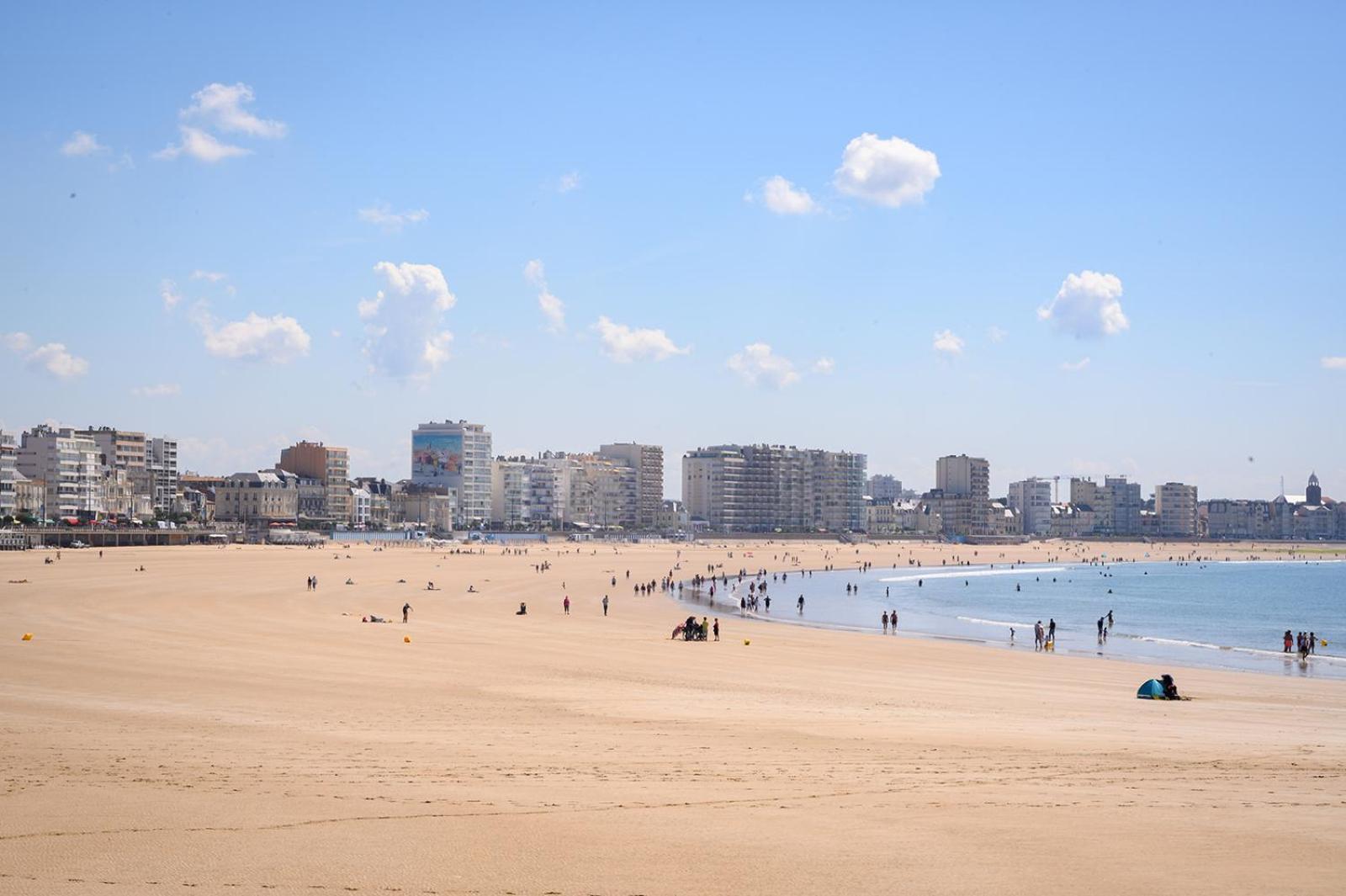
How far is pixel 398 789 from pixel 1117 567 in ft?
463

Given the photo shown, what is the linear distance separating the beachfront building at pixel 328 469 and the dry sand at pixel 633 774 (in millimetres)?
158840

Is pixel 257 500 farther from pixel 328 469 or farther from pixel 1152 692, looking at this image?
pixel 1152 692

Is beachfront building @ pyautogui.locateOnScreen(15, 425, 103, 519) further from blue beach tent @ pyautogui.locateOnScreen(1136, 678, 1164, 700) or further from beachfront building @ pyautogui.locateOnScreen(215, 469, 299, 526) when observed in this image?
blue beach tent @ pyautogui.locateOnScreen(1136, 678, 1164, 700)

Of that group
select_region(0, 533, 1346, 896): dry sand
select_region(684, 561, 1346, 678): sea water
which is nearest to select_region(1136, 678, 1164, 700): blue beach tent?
select_region(0, 533, 1346, 896): dry sand

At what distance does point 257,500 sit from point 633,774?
173 meters

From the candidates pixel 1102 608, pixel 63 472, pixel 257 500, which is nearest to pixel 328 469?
Answer: pixel 257 500

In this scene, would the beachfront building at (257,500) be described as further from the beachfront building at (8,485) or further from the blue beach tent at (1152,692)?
the blue beach tent at (1152,692)

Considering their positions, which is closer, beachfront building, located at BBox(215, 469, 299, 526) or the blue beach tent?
the blue beach tent

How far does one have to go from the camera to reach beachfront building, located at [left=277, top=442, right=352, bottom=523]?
615 ft

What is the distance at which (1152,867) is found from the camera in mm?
8867

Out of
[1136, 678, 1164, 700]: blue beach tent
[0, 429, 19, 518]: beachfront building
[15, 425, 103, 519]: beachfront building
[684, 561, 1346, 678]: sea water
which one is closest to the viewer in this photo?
[1136, 678, 1164, 700]: blue beach tent

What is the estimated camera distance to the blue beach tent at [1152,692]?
2474cm

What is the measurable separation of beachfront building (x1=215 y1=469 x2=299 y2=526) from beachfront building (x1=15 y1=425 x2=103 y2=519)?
74.3 feet

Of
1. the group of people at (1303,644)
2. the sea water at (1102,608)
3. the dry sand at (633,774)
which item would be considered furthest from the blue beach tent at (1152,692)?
the group of people at (1303,644)
